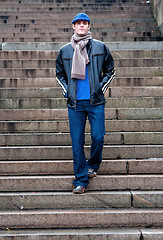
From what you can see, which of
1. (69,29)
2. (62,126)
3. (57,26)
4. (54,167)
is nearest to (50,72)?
(62,126)

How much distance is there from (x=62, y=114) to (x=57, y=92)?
0.71m

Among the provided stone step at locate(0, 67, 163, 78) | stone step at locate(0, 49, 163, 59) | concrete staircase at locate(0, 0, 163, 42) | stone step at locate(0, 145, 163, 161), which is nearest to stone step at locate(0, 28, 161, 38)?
concrete staircase at locate(0, 0, 163, 42)

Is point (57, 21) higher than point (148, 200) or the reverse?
higher

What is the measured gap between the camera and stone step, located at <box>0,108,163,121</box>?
204 inches

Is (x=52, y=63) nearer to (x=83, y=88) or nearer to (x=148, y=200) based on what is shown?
(x=83, y=88)

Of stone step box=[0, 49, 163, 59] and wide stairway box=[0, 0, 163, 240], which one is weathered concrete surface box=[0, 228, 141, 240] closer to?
wide stairway box=[0, 0, 163, 240]

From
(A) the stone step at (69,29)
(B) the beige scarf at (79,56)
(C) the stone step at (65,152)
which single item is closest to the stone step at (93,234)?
(C) the stone step at (65,152)

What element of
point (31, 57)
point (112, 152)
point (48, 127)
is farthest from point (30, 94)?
point (112, 152)

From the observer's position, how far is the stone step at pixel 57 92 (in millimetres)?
5750

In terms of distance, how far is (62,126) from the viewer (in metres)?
4.98

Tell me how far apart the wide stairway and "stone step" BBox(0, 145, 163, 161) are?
14 millimetres

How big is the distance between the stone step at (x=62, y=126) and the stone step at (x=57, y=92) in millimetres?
917

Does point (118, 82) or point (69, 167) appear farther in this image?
point (118, 82)

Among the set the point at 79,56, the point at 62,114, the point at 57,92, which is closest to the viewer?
the point at 79,56
